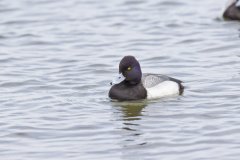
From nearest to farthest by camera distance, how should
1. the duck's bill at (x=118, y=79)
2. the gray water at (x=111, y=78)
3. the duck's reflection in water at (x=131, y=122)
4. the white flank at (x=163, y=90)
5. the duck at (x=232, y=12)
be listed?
the gray water at (x=111, y=78) → the duck's reflection in water at (x=131, y=122) → the duck's bill at (x=118, y=79) → the white flank at (x=163, y=90) → the duck at (x=232, y=12)

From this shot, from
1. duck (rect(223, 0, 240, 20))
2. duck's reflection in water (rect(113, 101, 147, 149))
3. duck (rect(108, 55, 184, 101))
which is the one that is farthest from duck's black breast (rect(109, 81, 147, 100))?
duck (rect(223, 0, 240, 20))

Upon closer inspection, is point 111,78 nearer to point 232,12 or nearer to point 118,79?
point 118,79

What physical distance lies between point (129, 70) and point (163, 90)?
0.65 meters

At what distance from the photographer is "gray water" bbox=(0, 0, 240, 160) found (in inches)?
459

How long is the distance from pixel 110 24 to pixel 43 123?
27.0ft

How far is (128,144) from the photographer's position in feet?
38.3

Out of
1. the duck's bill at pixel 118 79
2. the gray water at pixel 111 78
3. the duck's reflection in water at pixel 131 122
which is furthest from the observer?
the duck's bill at pixel 118 79

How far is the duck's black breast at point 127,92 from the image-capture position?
14.3 m

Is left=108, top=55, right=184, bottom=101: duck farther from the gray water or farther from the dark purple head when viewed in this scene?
the gray water

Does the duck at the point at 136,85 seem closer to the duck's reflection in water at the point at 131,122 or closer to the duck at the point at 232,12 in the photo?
the duck's reflection in water at the point at 131,122

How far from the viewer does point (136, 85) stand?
1458cm

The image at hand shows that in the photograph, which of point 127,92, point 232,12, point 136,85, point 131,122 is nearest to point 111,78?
point 136,85

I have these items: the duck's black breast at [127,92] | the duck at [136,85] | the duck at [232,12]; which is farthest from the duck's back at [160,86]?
the duck at [232,12]

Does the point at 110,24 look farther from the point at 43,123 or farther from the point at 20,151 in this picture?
the point at 20,151
